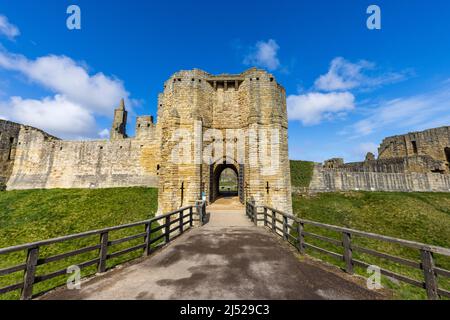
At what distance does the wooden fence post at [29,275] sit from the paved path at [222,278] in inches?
11.6

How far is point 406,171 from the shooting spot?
26.5 m

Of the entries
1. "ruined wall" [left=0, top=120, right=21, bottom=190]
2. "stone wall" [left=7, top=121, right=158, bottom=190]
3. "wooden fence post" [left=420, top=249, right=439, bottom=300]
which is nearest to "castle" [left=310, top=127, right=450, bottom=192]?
"stone wall" [left=7, top=121, right=158, bottom=190]

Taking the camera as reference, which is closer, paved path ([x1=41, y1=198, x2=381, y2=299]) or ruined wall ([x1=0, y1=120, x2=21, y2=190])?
paved path ([x1=41, y1=198, x2=381, y2=299])

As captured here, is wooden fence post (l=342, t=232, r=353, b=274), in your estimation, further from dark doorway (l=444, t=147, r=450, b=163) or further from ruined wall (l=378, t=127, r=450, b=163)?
dark doorway (l=444, t=147, r=450, b=163)

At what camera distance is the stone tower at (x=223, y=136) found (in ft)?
47.5

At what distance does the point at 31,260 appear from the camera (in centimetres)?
375

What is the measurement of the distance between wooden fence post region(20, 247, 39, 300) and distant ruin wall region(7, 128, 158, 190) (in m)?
20.6

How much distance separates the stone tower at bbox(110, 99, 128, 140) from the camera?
32359mm

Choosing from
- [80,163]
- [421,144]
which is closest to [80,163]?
[80,163]

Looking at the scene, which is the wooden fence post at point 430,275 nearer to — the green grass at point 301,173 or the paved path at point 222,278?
the paved path at point 222,278

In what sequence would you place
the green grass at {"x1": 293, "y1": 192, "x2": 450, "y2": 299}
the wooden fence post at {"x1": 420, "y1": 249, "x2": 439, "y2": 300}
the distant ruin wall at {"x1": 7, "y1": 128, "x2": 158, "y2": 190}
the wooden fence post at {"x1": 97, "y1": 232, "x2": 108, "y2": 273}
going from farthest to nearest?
the distant ruin wall at {"x1": 7, "y1": 128, "x2": 158, "y2": 190}, the green grass at {"x1": 293, "y1": 192, "x2": 450, "y2": 299}, the wooden fence post at {"x1": 97, "y1": 232, "x2": 108, "y2": 273}, the wooden fence post at {"x1": 420, "y1": 249, "x2": 439, "y2": 300}

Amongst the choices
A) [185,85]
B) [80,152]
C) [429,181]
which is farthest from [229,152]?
[429,181]

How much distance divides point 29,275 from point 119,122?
110ft

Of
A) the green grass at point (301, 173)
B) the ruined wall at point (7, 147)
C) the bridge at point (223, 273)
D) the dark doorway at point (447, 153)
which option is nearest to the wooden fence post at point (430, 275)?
the bridge at point (223, 273)
